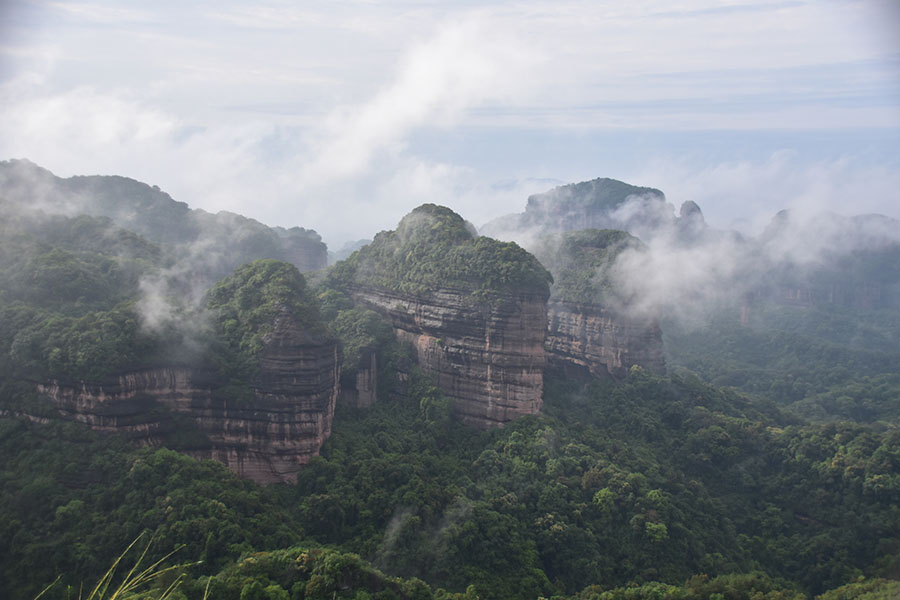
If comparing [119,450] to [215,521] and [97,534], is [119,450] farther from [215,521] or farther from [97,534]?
[215,521]

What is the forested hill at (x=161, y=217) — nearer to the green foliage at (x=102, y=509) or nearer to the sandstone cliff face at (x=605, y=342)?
the green foliage at (x=102, y=509)

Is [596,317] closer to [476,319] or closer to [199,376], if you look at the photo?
[476,319]

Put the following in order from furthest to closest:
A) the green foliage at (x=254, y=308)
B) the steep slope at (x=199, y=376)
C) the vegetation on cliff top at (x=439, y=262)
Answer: the vegetation on cliff top at (x=439, y=262) < the green foliage at (x=254, y=308) < the steep slope at (x=199, y=376)

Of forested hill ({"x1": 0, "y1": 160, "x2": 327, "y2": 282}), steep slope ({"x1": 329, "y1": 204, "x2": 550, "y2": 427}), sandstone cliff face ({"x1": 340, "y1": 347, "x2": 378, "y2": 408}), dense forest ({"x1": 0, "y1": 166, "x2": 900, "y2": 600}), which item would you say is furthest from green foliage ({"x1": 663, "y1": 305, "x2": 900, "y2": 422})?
forested hill ({"x1": 0, "y1": 160, "x2": 327, "y2": 282})

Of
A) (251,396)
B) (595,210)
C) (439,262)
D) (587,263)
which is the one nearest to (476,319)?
(439,262)

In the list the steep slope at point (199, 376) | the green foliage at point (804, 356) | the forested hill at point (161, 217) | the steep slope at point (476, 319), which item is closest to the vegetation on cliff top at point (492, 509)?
the steep slope at point (199, 376)

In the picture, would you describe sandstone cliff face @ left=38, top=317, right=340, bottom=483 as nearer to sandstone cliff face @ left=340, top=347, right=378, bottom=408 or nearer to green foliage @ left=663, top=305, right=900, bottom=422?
sandstone cliff face @ left=340, top=347, right=378, bottom=408

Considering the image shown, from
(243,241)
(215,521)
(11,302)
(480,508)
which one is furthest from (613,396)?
(243,241)
